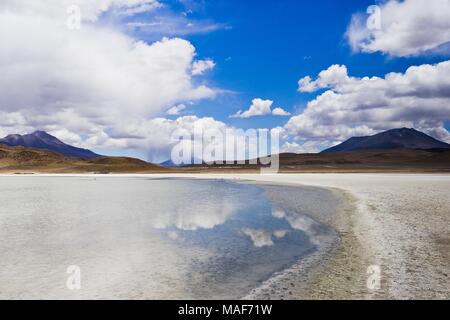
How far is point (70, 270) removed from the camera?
9.35 meters

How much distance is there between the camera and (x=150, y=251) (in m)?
11.6

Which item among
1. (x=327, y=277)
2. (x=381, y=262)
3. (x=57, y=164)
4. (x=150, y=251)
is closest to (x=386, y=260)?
(x=381, y=262)

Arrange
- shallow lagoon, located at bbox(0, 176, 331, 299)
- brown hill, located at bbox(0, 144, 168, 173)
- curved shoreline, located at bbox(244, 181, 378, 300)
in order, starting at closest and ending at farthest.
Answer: curved shoreline, located at bbox(244, 181, 378, 300) → shallow lagoon, located at bbox(0, 176, 331, 299) → brown hill, located at bbox(0, 144, 168, 173)

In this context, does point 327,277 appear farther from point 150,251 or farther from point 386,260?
point 150,251

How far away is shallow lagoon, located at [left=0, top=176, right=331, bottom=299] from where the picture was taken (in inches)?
317

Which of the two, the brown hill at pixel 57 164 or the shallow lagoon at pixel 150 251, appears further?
the brown hill at pixel 57 164

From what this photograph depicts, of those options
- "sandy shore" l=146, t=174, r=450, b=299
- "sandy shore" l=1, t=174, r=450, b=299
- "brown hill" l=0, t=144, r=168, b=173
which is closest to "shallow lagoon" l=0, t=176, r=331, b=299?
"sandy shore" l=1, t=174, r=450, b=299

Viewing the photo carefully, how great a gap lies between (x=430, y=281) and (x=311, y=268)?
2.73 metres

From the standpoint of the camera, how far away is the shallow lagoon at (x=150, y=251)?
8055 millimetres

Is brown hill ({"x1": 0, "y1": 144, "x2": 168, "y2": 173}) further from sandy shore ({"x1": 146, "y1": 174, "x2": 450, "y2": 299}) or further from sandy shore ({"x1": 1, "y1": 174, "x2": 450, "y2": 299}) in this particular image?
sandy shore ({"x1": 1, "y1": 174, "x2": 450, "y2": 299})

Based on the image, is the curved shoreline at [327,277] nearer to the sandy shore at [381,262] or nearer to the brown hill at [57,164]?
the sandy shore at [381,262]

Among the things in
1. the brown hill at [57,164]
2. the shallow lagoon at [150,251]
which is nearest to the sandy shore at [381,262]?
the shallow lagoon at [150,251]
